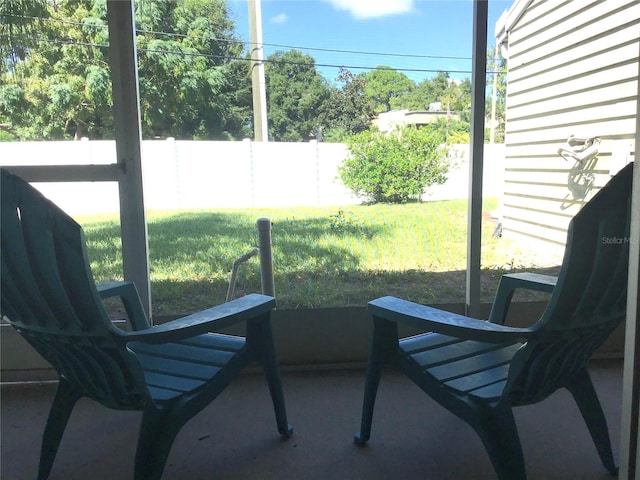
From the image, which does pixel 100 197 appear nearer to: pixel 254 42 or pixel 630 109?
pixel 254 42

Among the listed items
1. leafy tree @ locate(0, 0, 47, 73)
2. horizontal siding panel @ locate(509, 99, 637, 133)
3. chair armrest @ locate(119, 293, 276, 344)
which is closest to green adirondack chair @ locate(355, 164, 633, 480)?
chair armrest @ locate(119, 293, 276, 344)

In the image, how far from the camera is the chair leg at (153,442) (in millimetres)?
1314

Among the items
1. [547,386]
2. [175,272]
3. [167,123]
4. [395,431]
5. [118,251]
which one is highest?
[167,123]

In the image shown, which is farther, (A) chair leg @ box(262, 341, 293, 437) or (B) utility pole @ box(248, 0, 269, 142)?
(B) utility pole @ box(248, 0, 269, 142)

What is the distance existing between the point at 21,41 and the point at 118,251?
1026mm

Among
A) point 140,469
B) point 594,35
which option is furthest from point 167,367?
point 594,35

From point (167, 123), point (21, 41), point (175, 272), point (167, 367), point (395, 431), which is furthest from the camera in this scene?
point (175, 272)

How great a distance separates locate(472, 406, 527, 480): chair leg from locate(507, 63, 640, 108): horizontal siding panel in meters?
1.82

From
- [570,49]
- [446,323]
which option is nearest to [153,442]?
[446,323]

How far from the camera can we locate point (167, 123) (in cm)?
229

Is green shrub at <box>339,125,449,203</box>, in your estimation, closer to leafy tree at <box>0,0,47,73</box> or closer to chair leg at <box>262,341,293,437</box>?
chair leg at <box>262,341,293,437</box>

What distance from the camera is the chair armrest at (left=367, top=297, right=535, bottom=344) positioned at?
131 centimetres

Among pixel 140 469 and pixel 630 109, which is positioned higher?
pixel 630 109

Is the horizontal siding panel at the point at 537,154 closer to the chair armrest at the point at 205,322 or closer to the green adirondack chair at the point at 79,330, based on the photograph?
the chair armrest at the point at 205,322
